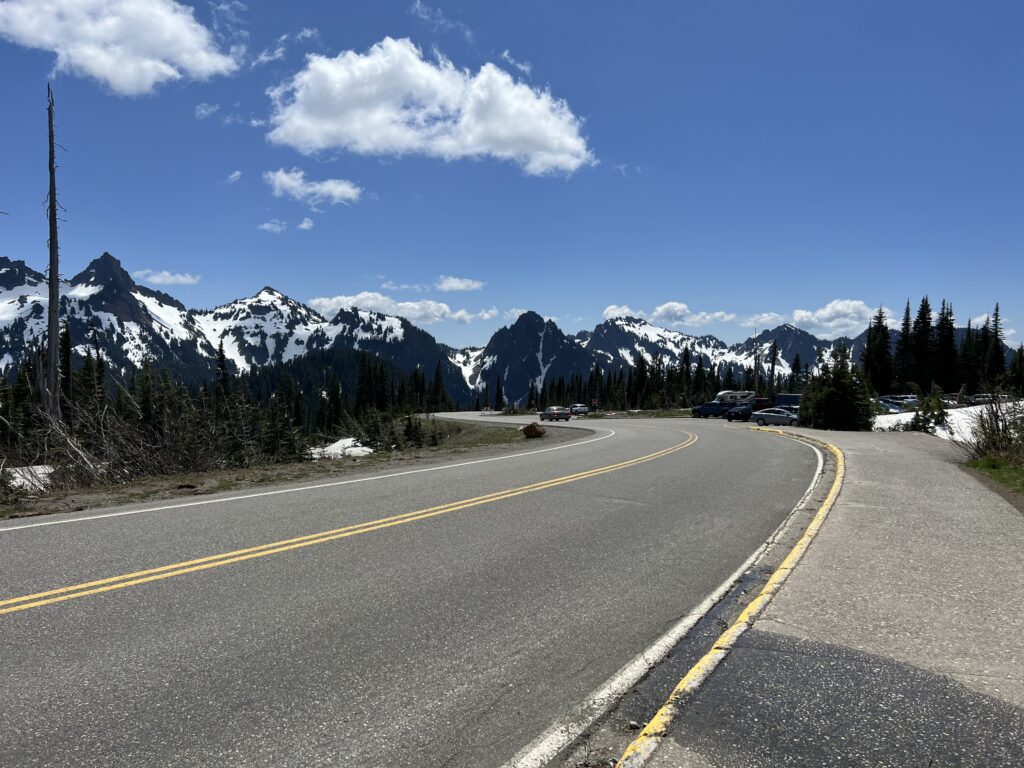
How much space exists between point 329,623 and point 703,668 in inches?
108

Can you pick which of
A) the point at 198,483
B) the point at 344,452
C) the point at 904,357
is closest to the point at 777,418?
the point at 344,452

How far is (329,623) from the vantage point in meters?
4.30

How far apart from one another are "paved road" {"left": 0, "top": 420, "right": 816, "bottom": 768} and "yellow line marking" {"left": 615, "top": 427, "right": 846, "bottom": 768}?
491mm

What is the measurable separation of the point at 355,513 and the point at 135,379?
13.7 meters

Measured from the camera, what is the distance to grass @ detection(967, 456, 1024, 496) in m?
11.8

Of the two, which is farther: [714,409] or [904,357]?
[904,357]

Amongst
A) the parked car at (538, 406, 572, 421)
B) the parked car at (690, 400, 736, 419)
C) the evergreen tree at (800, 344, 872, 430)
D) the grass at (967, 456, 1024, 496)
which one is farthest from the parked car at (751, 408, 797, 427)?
the grass at (967, 456, 1024, 496)

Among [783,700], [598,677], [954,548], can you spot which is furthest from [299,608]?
[954,548]

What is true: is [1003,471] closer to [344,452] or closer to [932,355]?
[344,452]

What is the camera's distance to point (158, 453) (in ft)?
43.0

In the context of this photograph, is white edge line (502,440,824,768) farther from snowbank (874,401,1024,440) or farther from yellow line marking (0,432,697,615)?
snowbank (874,401,1024,440)

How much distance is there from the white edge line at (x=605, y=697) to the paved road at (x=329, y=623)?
86 mm

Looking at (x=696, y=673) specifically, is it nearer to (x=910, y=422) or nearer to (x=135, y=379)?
(x=135, y=379)

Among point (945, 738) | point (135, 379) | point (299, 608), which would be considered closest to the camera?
point (945, 738)
